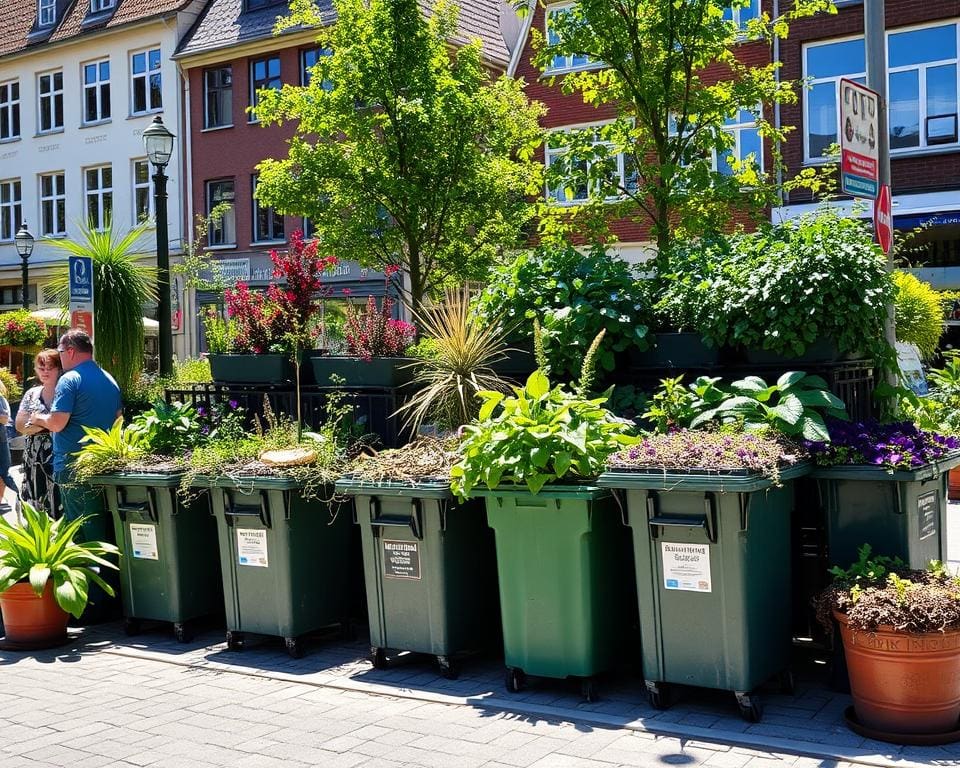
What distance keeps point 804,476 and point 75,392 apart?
16.6 feet

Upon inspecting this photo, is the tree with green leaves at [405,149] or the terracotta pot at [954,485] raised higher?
the tree with green leaves at [405,149]

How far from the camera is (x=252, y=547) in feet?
22.7

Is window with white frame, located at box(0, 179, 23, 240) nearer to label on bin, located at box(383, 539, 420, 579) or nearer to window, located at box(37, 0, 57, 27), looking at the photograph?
window, located at box(37, 0, 57, 27)

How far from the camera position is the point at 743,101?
1008cm

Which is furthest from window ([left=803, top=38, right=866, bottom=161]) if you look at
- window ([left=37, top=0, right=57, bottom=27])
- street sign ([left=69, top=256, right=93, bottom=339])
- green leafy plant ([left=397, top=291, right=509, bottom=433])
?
window ([left=37, top=0, right=57, bottom=27])

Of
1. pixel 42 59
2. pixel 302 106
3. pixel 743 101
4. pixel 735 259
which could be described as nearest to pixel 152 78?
pixel 42 59

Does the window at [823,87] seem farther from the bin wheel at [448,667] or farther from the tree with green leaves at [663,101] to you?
the bin wheel at [448,667]

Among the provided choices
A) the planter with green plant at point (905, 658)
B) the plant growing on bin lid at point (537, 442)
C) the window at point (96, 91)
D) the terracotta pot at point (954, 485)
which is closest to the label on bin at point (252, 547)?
the plant growing on bin lid at point (537, 442)

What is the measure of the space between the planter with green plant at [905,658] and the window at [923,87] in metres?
17.0

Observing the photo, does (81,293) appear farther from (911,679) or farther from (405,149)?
(911,679)

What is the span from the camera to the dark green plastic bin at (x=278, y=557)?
268 inches

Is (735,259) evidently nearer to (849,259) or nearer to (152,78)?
(849,259)

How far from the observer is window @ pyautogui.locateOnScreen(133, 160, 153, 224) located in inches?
1267

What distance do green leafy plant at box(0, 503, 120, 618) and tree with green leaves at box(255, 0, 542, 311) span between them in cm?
666
